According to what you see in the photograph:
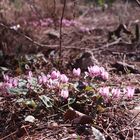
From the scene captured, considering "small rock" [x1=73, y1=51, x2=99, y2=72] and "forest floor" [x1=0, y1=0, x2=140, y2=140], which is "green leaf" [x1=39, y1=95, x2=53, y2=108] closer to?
"forest floor" [x1=0, y1=0, x2=140, y2=140]

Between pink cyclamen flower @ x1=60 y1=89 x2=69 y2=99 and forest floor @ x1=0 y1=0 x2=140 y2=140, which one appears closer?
forest floor @ x1=0 y1=0 x2=140 y2=140

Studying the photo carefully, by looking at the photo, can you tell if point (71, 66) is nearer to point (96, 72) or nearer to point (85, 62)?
point (85, 62)

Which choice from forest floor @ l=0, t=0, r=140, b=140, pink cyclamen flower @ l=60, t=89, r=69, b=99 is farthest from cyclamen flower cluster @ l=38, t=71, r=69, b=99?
forest floor @ l=0, t=0, r=140, b=140

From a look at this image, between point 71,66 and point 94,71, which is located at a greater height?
point 94,71

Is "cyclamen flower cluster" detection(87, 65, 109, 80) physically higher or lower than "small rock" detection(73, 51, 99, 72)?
higher

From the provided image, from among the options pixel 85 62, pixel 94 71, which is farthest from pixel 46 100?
pixel 85 62

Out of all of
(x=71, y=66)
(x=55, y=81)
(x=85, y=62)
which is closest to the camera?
(x=55, y=81)

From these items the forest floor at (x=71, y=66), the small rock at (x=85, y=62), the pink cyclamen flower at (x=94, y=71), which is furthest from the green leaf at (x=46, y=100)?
the small rock at (x=85, y=62)

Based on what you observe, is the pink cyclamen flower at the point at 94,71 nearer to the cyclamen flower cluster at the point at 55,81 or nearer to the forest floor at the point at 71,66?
the cyclamen flower cluster at the point at 55,81
